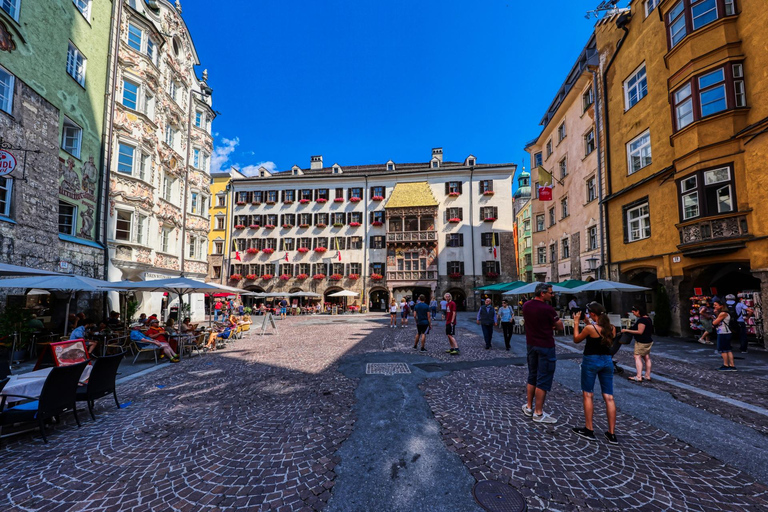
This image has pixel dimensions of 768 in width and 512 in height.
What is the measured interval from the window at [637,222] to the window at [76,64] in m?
25.7

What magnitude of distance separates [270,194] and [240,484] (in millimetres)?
39323

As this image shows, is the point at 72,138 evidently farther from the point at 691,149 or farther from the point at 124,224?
the point at 691,149

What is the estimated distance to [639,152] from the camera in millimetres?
16156

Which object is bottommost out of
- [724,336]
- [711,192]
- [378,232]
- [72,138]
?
[724,336]

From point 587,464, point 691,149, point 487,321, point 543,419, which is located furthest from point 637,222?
point 587,464

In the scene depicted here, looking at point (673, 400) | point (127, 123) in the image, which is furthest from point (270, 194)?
point (673, 400)

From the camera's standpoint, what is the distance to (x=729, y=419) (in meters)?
5.05

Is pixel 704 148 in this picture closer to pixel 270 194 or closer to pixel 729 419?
pixel 729 419

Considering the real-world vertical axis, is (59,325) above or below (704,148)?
below

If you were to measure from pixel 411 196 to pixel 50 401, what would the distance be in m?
34.2

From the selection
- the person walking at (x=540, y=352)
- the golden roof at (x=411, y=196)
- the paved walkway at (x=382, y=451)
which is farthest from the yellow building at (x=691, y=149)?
the golden roof at (x=411, y=196)

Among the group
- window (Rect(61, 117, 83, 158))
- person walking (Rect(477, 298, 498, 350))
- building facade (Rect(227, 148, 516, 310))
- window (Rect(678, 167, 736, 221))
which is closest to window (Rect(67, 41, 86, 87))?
window (Rect(61, 117, 83, 158))

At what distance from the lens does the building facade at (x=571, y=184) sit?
1986 cm

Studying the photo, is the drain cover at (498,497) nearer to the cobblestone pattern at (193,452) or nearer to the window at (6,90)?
the cobblestone pattern at (193,452)
